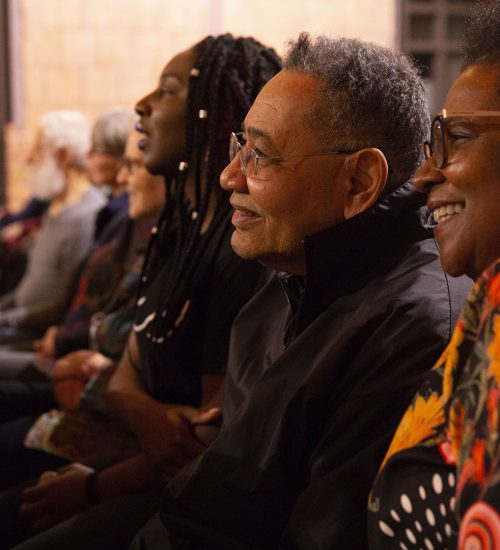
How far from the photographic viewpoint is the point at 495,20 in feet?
4.39

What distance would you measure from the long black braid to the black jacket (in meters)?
0.64

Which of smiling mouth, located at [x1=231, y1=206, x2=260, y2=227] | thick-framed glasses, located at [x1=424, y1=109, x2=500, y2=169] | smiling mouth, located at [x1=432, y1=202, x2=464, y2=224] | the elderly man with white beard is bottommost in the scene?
the elderly man with white beard

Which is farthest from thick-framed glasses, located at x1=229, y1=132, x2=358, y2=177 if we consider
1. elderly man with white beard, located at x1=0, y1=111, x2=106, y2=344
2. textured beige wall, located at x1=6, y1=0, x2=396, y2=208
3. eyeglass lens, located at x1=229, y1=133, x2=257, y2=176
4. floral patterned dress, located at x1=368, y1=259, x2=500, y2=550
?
textured beige wall, located at x1=6, y1=0, x2=396, y2=208

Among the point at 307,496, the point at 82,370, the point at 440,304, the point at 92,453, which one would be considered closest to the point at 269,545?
the point at 307,496

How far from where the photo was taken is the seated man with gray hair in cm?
141

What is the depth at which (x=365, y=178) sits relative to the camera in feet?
5.40

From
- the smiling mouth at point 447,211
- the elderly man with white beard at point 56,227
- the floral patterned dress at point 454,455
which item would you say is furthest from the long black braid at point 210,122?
the elderly man with white beard at point 56,227

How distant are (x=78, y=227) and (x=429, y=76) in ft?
15.7

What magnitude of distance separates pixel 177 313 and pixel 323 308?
684mm

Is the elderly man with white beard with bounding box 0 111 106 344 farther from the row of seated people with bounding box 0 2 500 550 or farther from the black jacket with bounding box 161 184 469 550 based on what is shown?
the black jacket with bounding box 161 184 469 550

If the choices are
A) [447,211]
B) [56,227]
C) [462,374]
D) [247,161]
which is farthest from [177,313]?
[56,227]

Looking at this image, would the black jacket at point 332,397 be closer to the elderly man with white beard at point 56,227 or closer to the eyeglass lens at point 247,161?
the eyeglass lens at point 247,161

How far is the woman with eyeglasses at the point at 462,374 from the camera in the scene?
3.15 ft

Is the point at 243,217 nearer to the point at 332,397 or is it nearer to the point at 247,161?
the point at 247,161
